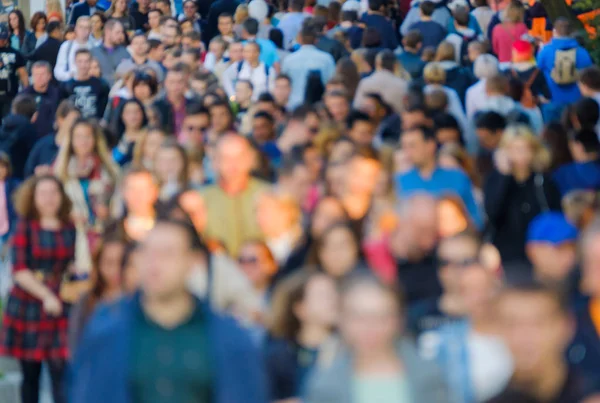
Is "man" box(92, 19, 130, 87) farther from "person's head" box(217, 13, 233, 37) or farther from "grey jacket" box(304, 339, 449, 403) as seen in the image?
"grey jacket" box(304, 339, 449, 403)

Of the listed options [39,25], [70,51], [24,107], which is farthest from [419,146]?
[39,25]

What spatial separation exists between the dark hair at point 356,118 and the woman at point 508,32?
391cm

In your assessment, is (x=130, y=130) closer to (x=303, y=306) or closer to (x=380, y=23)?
(x=380, y=23)

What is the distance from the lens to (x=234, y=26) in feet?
68.9

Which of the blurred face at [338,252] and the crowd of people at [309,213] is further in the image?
the blurred face at [338,252]

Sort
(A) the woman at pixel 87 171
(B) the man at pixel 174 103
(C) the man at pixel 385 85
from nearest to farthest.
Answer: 1. (A) the woman at pixel 87 171
2. (B) the man at pixel 174 103
3. (C) the man at pixel 385 85

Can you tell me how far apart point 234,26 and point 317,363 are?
14248mm

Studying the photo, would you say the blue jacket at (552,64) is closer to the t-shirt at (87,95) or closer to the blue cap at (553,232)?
the t-shirt at (87,95)

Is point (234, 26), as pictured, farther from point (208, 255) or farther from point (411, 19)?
point (208, 255)

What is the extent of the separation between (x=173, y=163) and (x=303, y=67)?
6.37 meters

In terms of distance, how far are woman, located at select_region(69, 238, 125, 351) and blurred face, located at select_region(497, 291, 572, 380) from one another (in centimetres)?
330

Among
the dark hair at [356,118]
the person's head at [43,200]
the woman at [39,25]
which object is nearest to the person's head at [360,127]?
the dark hair at [356,118]

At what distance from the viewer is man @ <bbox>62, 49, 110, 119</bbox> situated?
53.8ft

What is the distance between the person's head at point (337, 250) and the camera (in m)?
7.91
